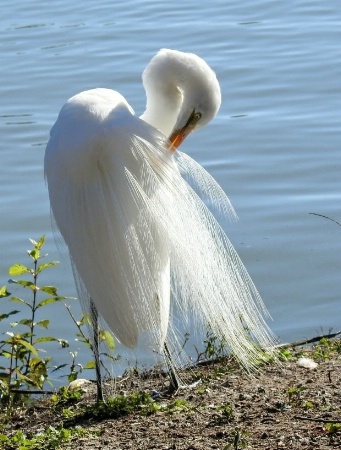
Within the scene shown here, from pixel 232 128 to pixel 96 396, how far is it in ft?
16.2

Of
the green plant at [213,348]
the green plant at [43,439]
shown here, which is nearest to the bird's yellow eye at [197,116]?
the green plant at [213,348]

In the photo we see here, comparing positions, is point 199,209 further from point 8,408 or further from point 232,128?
point 232,128

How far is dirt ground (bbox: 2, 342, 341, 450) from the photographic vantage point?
4227 mm

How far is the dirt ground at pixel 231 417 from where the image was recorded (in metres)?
4.23

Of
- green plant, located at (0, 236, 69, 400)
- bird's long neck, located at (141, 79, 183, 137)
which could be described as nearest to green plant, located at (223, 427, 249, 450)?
green plant, located at (0, 236, 69, 400)

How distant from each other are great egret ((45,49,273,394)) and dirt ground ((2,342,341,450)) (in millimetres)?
244

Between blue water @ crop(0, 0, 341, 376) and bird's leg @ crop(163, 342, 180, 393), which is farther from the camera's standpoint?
blue water @ crop(0, 0, 341, 376)

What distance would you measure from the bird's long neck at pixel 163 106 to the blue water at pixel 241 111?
5.08 ft

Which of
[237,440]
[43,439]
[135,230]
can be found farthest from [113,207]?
[237,440]

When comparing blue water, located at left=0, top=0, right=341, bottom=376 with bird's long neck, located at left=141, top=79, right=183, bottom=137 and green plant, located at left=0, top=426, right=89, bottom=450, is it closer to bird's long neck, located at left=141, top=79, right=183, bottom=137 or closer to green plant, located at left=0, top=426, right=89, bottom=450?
bird's long neck, located at left=141, top=79, right=183, bottom=137

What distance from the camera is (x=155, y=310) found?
5.19 metres

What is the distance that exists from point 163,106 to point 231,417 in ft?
7.85

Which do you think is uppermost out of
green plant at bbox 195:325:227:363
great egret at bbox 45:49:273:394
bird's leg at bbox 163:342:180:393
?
great egret at bbox 45:49:273:394

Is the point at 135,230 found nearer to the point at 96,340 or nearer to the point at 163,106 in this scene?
the point at 96,340
